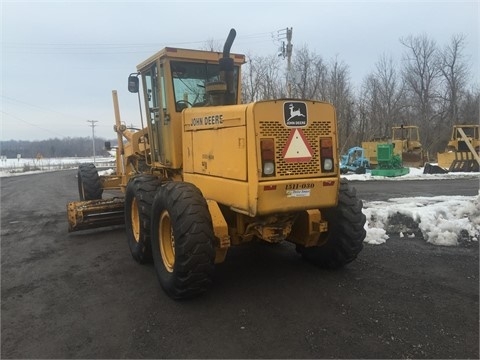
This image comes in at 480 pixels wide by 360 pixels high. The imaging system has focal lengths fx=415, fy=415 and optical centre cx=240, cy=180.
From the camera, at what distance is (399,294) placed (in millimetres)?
4570

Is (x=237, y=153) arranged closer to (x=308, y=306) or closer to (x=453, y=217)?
(x=308, y=306)

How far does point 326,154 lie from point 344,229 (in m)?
1.02

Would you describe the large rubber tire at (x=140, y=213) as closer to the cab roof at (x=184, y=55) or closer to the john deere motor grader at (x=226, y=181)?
the john deere motor grader at (x=226, y=181)

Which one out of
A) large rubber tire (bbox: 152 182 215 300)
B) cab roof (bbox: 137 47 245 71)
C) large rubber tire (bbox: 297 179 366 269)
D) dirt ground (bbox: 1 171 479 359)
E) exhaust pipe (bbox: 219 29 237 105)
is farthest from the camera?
cab roof (bbox: 137 47 245 71)

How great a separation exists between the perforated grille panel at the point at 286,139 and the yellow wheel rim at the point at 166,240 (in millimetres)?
1592

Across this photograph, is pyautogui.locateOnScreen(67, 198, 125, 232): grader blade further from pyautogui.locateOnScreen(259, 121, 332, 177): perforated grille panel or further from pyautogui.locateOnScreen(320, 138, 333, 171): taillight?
pyautogui.locateOnScreen(320, 138, 333, 171): taillight

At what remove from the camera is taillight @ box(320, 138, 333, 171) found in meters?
4.53

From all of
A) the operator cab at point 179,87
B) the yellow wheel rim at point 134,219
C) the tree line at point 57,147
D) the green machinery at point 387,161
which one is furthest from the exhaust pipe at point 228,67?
the tree line at point 57,147

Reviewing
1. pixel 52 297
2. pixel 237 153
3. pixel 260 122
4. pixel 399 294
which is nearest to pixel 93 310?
pixel 52 297

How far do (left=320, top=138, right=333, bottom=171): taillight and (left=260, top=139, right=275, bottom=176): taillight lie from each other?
0.65 metres

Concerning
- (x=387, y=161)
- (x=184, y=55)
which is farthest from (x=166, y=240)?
(x=387, y=161)

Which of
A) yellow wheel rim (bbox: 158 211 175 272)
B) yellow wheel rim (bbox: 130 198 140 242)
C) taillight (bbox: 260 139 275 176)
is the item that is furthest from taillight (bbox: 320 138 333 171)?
yellow wheel rim (bbox: 130 198 140 242)

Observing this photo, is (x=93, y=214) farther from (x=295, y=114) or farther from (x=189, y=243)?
(x=295, y=114)

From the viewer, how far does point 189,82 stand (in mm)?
5938
